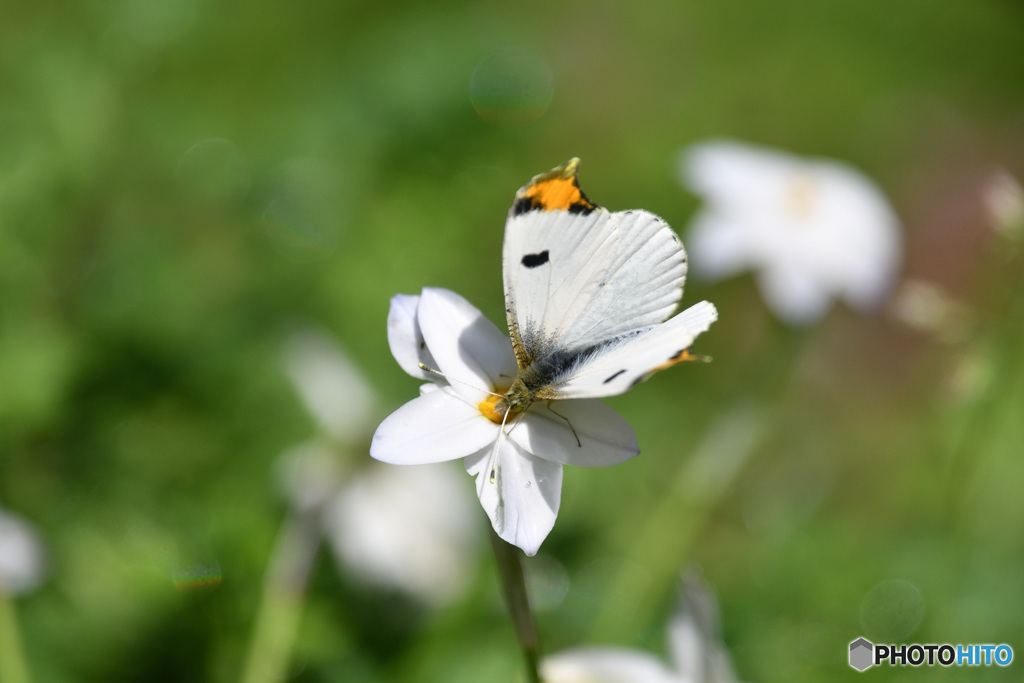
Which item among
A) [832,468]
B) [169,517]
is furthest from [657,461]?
[169,517]

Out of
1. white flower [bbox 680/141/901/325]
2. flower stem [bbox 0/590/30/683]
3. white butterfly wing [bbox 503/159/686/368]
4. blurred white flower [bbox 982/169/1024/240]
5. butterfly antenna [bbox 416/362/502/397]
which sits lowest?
flower stem [bbox 0/590/30/683]

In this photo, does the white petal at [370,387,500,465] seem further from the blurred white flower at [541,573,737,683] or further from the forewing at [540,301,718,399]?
the blurred white flower at [541,573,737,683]

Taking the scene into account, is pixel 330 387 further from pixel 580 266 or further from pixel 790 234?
pixel 790 234

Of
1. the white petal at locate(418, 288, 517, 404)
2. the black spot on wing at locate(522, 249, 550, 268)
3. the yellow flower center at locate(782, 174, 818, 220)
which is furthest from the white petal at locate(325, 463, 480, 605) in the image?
the yellow flower center at locate(782, 174, 818, 220)

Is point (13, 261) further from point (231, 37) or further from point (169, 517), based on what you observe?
point (231, 37)

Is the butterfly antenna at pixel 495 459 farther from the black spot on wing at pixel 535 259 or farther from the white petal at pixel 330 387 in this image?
the white petal at pixel 330 387

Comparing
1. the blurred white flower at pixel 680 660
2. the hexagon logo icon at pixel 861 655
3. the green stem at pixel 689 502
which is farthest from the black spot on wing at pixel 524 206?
the hexagon logo icon at pixel 861 655

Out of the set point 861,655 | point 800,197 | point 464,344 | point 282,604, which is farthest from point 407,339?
point 800,197
